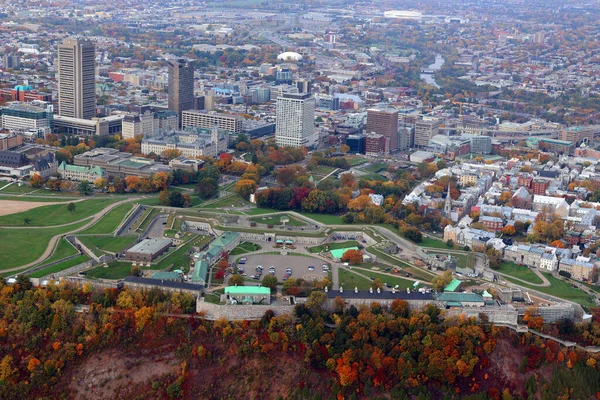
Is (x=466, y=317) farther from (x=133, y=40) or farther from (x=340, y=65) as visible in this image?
(x=133, y=40)

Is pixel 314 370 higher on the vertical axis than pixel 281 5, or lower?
lower

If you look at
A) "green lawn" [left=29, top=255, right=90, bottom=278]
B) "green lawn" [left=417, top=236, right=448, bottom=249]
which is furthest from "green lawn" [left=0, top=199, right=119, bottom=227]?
"green lawn" [left=417, top=236, right=448, bottom=249]

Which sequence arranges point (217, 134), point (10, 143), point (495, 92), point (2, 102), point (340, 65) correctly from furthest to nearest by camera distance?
point (340, 65), point (495, 92), point (2, 102), point (217, 134), point (10, 143)

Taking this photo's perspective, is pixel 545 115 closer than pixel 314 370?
No

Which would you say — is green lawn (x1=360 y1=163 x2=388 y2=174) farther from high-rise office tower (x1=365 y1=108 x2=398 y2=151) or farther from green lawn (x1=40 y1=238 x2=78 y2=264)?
green lawn (x1=40 y1=238 x2=78 y2=264)

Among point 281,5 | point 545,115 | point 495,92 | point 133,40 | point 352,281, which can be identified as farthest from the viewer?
point 281,5

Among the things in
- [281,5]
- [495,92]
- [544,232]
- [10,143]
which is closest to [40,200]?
[10,143]

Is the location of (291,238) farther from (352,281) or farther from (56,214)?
(56,214)

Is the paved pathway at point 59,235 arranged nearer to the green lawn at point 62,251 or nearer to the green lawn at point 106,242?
the green lawn at point 62,251
